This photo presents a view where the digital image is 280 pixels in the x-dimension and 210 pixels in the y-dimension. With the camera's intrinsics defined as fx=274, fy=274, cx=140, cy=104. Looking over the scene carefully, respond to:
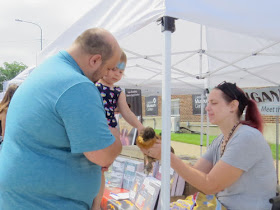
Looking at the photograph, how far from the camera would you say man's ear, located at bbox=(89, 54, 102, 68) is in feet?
4.05

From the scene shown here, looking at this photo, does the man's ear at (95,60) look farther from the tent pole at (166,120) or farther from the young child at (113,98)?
the young child at (113,98)

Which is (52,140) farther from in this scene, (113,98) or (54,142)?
(113,98)

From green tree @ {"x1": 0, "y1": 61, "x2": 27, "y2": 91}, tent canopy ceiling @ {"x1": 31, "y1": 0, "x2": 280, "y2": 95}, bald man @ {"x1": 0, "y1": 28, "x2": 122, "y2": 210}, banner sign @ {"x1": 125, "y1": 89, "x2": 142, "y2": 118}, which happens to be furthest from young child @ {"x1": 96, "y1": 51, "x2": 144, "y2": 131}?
green tree @ {"x1": 0, "y1": 61, "x2": 27, "y2": 91}

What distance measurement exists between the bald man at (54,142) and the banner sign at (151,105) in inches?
752

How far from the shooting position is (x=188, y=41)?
156 inches

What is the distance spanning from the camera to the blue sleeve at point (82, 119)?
104 cm

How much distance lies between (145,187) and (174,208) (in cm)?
40

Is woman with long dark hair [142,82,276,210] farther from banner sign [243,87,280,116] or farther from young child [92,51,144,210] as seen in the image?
banner sign [243,87,280,116]

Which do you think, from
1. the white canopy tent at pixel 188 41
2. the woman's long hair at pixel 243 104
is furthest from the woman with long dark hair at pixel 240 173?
the white canopy tent at pixel 188 41

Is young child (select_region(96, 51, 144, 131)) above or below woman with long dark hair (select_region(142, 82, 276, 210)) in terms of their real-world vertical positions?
above

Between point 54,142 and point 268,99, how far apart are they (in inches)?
155

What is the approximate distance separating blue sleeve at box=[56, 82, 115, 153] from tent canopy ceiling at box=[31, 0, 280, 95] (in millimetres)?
709

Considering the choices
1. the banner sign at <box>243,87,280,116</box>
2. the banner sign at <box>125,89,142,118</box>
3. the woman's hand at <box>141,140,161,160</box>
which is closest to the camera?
the woman's hand at <box>141,140,161,160</box>

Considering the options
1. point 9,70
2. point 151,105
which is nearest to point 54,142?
point 151,105
